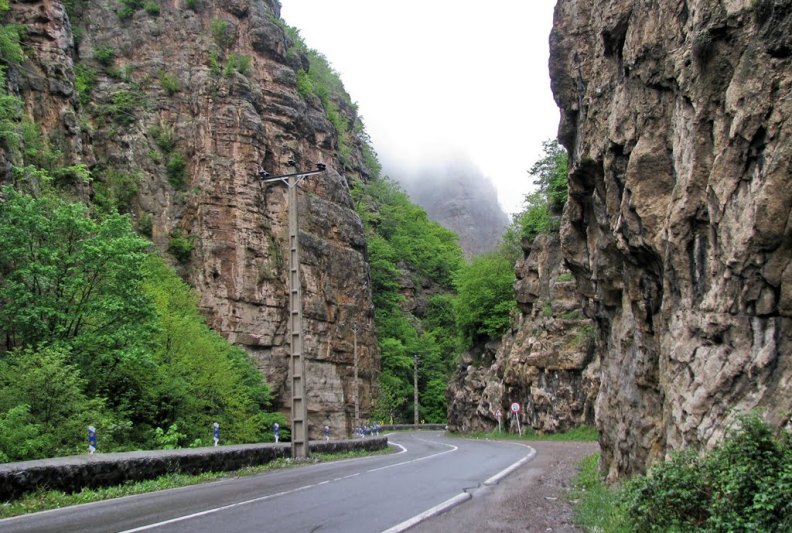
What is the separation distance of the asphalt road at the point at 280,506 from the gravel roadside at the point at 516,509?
0.34 metres

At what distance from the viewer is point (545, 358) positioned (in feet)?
117

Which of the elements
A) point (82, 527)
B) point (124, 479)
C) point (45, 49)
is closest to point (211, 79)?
point (45, 49)

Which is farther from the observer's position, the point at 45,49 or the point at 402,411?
the point at 402,411

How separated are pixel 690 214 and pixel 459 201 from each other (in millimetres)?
141566

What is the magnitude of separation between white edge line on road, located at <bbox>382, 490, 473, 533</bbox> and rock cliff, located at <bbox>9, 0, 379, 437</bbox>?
3086cm

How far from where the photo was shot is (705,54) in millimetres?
7410

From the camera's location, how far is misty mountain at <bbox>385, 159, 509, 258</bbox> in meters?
144

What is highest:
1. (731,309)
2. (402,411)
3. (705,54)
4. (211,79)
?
(211,79)

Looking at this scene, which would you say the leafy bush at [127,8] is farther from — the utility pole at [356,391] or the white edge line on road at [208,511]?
the white edge line on road at [208,511]

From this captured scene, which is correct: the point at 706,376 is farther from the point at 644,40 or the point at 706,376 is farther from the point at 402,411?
the point at 402,411

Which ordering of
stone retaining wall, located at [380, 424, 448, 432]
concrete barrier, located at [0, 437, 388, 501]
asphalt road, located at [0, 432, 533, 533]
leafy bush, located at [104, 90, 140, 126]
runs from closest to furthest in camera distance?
asphalt road, located at [0, 432, 533, 533], concrete barrier, located at [0, 437, 388, 501], leafy bush, located at [104, 90, 140, 126], stone retaining wall, located at [380, 424, 448, 432]

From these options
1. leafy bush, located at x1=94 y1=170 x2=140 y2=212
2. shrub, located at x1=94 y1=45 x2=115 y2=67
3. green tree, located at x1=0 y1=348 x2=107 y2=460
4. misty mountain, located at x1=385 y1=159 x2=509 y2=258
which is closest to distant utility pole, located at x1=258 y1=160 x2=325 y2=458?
green tree, located at x1=0 y1=348 x2=107 y2=460

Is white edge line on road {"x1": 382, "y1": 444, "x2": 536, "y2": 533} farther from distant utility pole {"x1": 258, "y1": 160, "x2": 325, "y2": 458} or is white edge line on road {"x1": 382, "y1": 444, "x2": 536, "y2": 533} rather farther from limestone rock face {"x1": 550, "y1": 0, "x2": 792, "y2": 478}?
distant utility pole {"x1": 258, "y1": 160, "x2": 325, "y2": 458}

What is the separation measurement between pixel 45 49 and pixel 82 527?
32254mm
